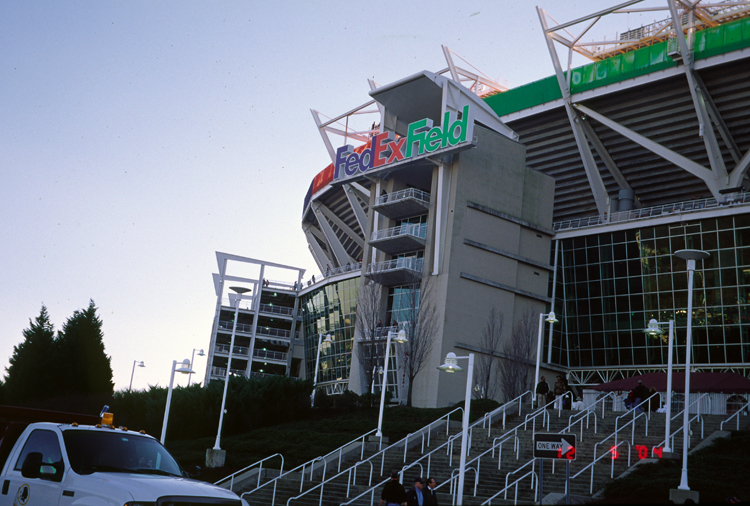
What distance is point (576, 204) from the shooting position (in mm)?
62875

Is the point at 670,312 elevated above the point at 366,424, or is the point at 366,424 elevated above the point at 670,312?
the point at 670,312

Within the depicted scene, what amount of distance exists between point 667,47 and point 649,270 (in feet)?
49.2

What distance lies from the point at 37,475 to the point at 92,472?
0.63 m

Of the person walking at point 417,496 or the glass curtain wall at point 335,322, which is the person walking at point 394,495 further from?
the glass curtain wall at point 335,322

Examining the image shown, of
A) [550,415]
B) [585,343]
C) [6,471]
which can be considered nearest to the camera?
[6,471]

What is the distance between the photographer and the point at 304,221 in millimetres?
84688

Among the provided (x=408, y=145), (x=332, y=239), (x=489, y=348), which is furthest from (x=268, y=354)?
(x=408, y=145)

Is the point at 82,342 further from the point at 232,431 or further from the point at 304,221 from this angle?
the point at 304,221

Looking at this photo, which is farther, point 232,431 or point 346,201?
point 346,201

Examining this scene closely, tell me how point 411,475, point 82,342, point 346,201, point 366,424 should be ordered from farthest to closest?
1. point 346,201
2. point 82,342
3. point 366,424
4. point 411,475

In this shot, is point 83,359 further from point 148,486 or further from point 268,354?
point 148,486

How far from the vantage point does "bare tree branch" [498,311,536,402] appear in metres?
48.2

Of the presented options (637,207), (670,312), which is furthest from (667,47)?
(670,312)

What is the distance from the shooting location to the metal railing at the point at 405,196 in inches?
2106
